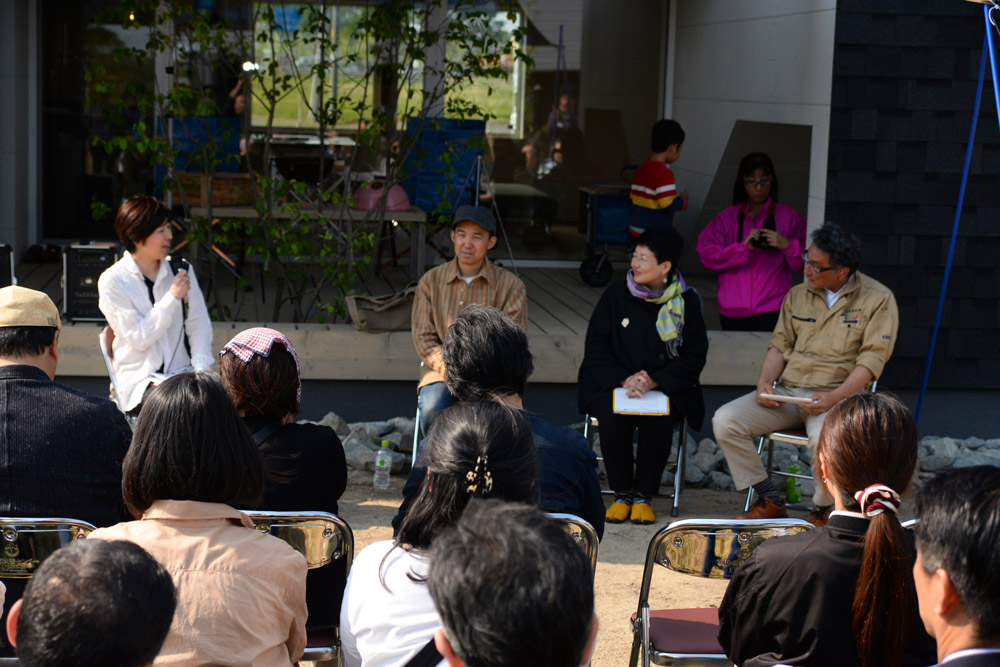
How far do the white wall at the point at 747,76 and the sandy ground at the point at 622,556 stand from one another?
5.50 feet

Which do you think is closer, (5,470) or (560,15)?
(5,470)

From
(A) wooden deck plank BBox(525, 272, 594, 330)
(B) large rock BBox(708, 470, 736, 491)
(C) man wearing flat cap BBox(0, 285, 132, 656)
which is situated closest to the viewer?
(C) man wearing flat cap BBox(0, 285, 132, 656)

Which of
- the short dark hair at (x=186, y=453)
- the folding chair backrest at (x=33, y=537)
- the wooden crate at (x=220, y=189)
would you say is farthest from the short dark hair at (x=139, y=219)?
the short dark hair at (x=186, y=453)

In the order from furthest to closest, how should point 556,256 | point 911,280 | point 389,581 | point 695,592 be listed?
point 556,256
point 911,280
point 695,592
point 389,581

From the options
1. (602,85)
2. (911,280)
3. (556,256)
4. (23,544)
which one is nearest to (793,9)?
(911,280)

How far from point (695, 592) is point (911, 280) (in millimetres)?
2435

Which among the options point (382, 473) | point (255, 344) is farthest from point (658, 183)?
point (255, 344)

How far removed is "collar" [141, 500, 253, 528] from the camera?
1947mm

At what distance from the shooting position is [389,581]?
1.85m

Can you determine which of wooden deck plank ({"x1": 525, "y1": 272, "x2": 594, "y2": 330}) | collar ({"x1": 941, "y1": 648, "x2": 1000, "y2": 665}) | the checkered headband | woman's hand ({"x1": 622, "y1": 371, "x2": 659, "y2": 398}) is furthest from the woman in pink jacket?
collar ({"x1": 941, "y1": 648, "x2": 1000, "y2": 665})

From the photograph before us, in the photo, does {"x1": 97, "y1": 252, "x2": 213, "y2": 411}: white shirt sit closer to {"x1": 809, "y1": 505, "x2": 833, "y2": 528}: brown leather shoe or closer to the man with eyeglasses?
the man with eyeglasses

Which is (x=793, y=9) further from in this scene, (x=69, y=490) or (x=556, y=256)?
(x=69, y=490)

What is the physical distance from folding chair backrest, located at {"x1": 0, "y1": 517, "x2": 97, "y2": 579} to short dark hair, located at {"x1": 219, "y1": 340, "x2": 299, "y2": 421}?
557 mm

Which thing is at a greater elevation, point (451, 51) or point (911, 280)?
point (451, 51)
